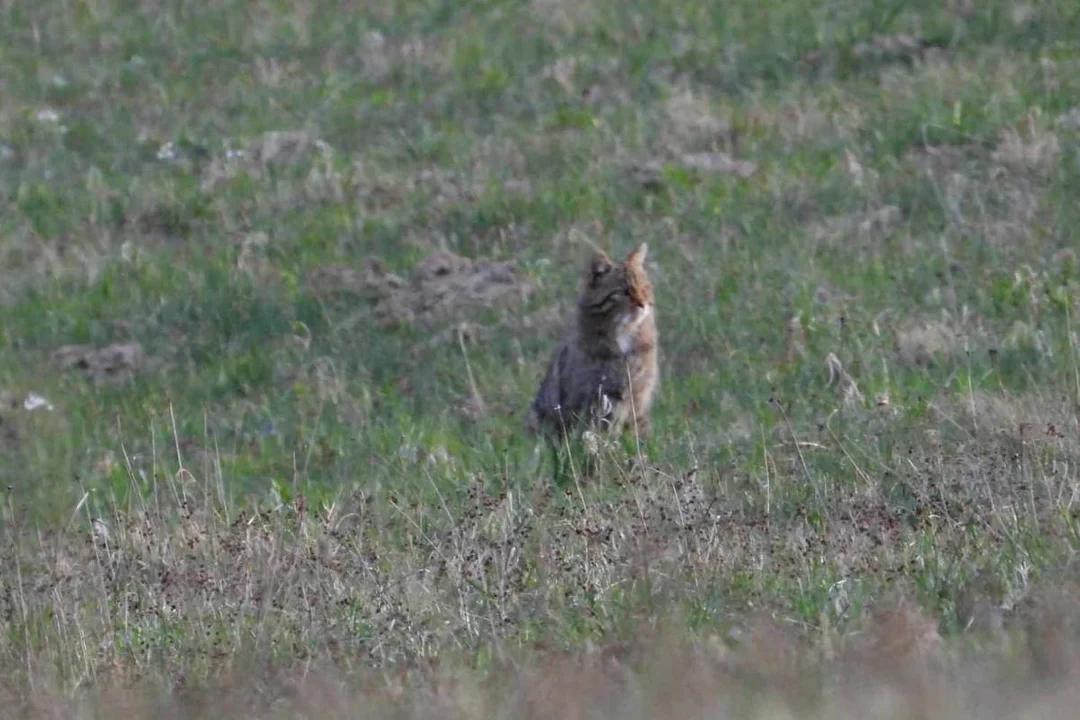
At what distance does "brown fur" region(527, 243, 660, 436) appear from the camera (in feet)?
28.7

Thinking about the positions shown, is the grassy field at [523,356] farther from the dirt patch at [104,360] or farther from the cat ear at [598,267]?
the cat ear at [598,267]

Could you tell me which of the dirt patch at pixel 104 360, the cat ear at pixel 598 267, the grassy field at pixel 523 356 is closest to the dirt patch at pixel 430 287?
the grassy field at pixel 523 356

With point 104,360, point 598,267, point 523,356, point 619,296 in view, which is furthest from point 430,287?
point 619,296

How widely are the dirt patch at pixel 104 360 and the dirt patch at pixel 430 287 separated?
1.32 metres

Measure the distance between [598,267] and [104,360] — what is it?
397cm

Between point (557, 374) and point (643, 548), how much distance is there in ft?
10.2

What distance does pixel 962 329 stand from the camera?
995 centimetres

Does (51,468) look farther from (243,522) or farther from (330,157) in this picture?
(330,157)

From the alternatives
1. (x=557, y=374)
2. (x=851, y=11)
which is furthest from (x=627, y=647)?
(x=851, y=11)

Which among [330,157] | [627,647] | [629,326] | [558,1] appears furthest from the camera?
[558,1]

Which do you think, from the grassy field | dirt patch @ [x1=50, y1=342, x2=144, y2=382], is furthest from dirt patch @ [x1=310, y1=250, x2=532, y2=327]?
dirt patch @ [x1=50, y1=342, x2=144, y2=382]

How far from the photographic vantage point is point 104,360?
1163cm

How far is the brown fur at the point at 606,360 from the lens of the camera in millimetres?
8742

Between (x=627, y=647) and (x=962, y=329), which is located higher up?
(x=627, y=647)
